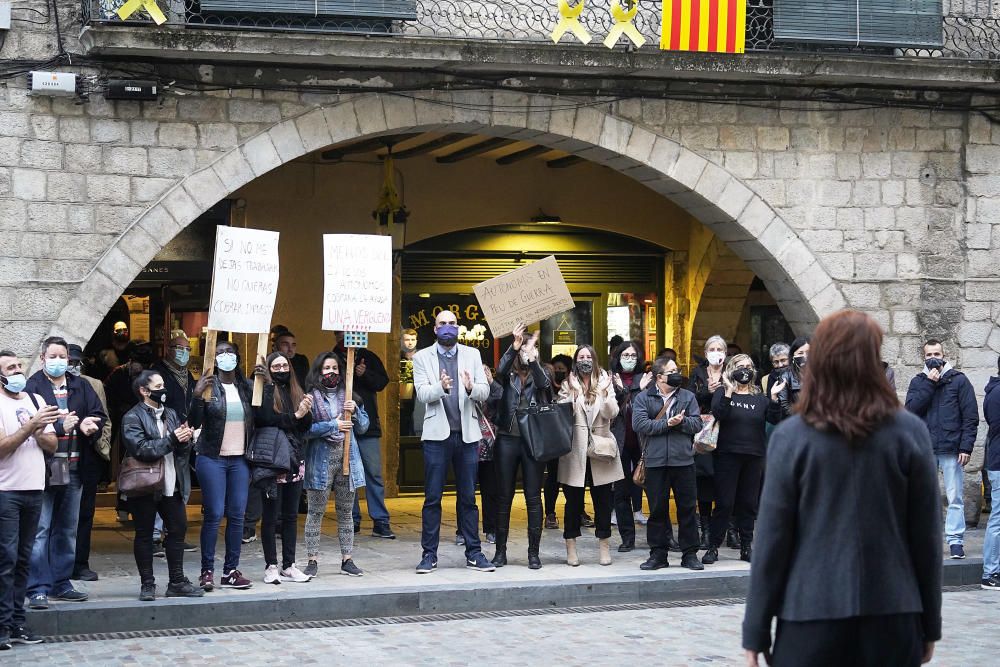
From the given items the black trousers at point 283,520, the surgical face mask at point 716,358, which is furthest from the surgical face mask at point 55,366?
the surgical face mask at point 716,358

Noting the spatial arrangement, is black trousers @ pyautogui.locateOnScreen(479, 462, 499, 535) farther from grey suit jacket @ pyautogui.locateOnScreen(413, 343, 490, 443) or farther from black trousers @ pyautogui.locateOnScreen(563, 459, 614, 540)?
grey suit jacket @ pyautogui.locateOnScreen(413, 343, 490, 443)

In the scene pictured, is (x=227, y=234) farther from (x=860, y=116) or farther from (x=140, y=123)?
(x=860, y=116)

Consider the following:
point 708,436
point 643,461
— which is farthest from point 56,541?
point 708,436

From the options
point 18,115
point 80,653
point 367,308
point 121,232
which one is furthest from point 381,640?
point 18,115

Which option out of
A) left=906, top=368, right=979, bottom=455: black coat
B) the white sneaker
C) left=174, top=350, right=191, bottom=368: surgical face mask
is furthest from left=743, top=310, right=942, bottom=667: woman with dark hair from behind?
left=174, top=350, right=191, bottom=368: surgical face mask

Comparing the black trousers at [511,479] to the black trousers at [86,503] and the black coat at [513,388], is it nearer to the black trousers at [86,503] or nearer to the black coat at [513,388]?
the black coat at [513,388]

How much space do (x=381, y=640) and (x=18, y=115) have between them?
5422 mm

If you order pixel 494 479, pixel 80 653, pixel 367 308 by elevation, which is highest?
pixel 367 308

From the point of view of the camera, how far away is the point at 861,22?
526 inches

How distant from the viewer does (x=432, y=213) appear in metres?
16.4

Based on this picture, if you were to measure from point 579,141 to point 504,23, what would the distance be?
1.27 m

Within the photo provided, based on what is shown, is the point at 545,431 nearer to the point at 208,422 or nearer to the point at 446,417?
the point at 446,417

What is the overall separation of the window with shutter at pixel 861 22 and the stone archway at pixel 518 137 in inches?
59.9

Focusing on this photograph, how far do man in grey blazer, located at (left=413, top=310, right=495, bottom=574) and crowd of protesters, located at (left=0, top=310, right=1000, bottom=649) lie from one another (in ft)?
0.05
